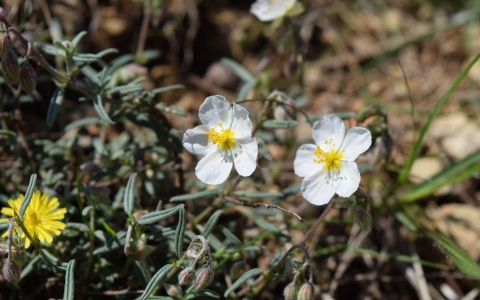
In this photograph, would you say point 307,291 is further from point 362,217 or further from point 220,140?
point 220,140

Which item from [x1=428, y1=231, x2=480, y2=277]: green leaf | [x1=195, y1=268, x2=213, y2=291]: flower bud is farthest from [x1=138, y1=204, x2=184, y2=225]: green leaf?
[x1=428, y1=231, x2=480, y2=277]: green leaf

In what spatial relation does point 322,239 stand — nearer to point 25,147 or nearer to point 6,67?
point 25,147

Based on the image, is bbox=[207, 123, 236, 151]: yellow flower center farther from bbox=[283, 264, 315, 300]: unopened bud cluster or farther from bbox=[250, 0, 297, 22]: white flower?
bbox=[250, 0, 297, 22]: white flower

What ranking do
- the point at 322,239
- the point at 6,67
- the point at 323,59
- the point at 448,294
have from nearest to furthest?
the point at 6,67, the point at 448,294, the point at 322,239, the point at 323,59

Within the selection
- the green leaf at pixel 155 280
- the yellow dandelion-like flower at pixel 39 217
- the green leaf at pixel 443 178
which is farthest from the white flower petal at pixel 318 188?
the yellow dandelion-like flower at pixel 39 217

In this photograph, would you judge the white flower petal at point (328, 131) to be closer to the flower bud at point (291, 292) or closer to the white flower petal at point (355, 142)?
the white flower petal at point (355, 142)

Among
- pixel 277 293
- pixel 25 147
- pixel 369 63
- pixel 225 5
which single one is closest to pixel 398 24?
pixel 369 63
